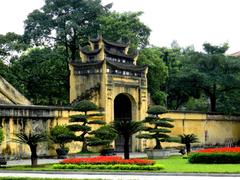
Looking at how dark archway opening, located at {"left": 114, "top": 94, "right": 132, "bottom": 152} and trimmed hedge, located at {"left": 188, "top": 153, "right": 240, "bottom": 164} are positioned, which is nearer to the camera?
trimmed hedge, located at {"left": 188, "top": 153, "right": 240, "bottom": 164}

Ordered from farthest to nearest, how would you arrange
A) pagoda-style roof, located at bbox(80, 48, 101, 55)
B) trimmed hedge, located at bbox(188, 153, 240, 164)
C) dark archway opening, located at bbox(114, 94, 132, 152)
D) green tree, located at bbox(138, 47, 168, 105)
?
green tree, located at bbox(138, 47, 168, 105)
dark archway opening, located at bbox(114, 94, 132, 152)
pagoda-style roof, located at bbox(80, 48, 101, 55)
trimmed hedge, located at bbox(188, 153, 240, 164)

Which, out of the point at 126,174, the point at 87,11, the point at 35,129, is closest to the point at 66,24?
the point at 87,11

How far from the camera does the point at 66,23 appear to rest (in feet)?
181

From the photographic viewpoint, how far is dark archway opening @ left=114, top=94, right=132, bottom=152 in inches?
1816

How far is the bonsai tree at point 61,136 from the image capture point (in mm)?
34031

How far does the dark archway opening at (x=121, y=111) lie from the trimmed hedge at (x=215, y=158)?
16.4 meters

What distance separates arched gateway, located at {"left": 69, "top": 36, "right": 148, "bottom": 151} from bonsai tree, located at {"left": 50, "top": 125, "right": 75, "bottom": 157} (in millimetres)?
6362

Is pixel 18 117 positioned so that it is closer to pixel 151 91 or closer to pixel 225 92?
pixel 151 91

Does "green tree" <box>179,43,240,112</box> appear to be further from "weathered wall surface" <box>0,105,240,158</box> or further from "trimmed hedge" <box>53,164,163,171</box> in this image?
"trimmed hedge" <box>53,164,163,171</box>

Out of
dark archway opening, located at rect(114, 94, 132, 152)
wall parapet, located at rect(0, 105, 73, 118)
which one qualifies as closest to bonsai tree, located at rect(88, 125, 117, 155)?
wall parapet, located at rect(0, 105, 73, 118)

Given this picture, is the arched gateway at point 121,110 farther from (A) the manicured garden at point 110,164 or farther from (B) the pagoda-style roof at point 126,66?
(A) the manicured garden at point 110,164

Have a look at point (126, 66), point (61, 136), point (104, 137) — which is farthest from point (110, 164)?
point (126, 66)

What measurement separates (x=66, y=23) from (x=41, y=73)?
590 cm

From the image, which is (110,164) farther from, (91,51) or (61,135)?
(91,51)
